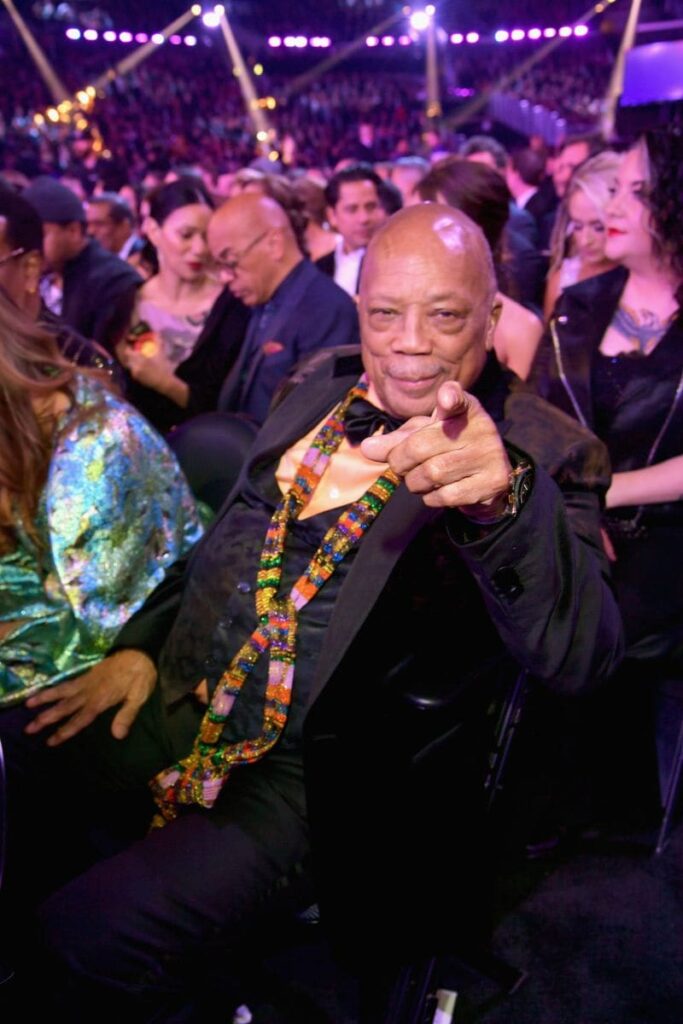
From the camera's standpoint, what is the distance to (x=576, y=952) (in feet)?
6.92

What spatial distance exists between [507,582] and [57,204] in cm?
440

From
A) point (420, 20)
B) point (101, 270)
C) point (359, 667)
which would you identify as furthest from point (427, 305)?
point (420, 20)

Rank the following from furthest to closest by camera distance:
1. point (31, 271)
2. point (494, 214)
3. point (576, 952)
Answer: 1. point (494, 214)
2. point (31, 271)
3. point (576, 952)

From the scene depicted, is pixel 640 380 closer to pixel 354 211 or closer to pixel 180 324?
pixel 180 324

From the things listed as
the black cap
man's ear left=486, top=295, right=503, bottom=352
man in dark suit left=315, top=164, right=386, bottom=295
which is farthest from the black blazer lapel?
the black cap

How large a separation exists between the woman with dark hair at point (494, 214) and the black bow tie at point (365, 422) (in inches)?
38.4

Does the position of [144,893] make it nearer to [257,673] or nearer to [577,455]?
[257,673]

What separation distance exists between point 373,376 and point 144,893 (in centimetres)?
109

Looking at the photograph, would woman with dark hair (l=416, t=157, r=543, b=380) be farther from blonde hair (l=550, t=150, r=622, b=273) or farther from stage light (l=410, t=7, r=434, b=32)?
stage light (l=410, t=7, r=434, b=32)

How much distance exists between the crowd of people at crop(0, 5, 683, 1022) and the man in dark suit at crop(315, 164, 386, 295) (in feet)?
8.29

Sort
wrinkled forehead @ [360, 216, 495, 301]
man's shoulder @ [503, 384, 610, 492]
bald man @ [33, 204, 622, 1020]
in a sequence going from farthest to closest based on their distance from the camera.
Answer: wrinkled forehead @ [360, 216, 495, 301] < man's shoulder @ [503, 384, 610, 492] < bald man @ [33, 204, 622, 1020]

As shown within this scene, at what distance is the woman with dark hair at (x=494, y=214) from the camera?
2.65 meters

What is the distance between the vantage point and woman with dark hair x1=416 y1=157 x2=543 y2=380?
2652mm

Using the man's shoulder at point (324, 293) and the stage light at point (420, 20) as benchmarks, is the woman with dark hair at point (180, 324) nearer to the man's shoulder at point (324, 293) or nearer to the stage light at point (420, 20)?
the man's shoulder at point (324, 293)
